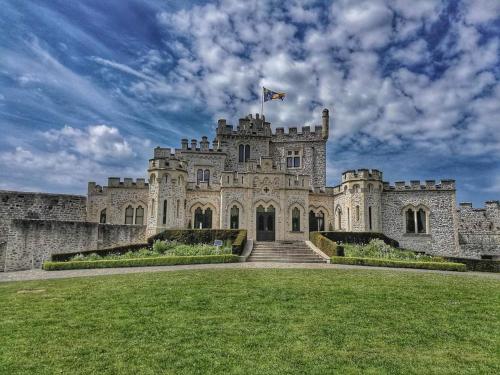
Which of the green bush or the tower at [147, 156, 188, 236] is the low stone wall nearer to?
the tower at [147, 156, 188, 236]

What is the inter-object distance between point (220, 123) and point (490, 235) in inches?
1203

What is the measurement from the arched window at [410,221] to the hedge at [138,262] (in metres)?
19.7

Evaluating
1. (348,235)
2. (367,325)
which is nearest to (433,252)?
(348,235)

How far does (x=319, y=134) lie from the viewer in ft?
146

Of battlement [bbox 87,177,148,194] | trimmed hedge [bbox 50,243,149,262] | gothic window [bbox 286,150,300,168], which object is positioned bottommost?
trimmed hedge [bbox 50,243,149,262]

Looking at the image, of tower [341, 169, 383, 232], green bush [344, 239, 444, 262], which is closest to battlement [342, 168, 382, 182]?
tower [341, 169, 383, 232]

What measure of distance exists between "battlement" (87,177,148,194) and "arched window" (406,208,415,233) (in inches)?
1022

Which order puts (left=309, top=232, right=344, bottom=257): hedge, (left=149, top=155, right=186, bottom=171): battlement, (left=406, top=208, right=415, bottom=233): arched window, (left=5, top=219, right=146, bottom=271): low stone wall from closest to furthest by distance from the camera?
(left=5, top=219, right=146, bottom=271): low stone wall, (left=309, top=232, right=344, bottom=257): hedge, (left=149, top=155, right=186, bottom=171): battlement, (left=406, top=208, right=415, bottom=233): arched window

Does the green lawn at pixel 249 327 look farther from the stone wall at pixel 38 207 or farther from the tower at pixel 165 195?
the tower at pixel 165 195

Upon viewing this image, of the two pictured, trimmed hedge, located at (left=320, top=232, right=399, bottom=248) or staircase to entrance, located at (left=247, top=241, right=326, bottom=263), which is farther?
trimmed hedge, located at (left=320, top=232, right=399, bottom=248)

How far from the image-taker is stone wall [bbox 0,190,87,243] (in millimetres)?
30109

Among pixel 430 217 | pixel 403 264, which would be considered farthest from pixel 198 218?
pixel 430 217

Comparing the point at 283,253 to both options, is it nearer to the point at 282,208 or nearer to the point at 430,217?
the point at 282,208

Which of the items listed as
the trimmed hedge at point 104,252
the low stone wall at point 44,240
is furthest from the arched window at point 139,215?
the trimmed hedge at point 104,252
